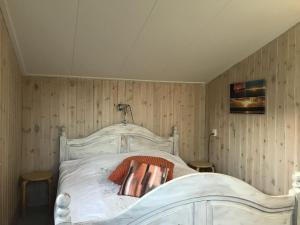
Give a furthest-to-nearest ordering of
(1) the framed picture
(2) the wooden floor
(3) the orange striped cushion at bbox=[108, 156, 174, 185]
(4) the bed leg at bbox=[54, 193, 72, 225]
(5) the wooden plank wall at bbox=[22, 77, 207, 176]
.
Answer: (5) the wooden plank wall at bbox=[22, 77, 207, 176] → (2) the wooden floor → (1) the framed picture → (3) the orange striped cushion at bbox=[108, 156, 174, 185] → (4) the bed leg at bbox=[54, 193, 72, 225]

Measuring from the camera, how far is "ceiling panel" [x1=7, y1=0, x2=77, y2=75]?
1.96 metres

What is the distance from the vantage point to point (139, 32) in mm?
2406

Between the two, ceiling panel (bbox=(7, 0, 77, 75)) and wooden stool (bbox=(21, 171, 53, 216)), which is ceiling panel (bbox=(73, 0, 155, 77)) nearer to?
ceiling panel (bbox=(7, 0, 77, 75))

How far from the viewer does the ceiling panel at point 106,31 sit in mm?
1993

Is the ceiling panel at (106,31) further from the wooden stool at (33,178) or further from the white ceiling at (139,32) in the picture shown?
the wooden stool at (33,178)

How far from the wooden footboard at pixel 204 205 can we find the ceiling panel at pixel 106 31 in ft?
4.58

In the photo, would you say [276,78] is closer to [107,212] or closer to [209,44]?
[209,44]

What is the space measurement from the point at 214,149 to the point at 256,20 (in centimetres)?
204

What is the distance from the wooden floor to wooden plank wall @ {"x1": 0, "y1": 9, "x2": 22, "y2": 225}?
15cm

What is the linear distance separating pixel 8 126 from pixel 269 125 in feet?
8.63

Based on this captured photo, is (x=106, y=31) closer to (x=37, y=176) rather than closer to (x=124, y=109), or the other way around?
(x=124, y=109)

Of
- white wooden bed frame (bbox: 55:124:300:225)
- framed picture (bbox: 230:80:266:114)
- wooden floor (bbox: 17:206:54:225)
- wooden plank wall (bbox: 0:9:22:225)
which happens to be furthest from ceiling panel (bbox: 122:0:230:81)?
wooden floor (bbox: 17:206:54:225)

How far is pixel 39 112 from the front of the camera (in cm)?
332

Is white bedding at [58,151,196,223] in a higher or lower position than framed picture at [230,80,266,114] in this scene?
lower
